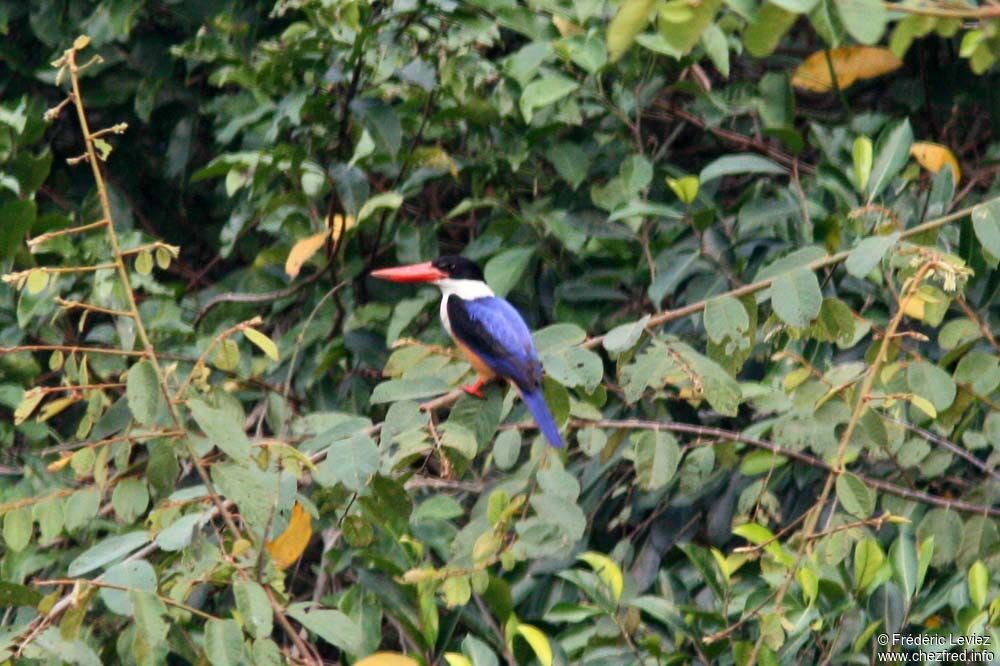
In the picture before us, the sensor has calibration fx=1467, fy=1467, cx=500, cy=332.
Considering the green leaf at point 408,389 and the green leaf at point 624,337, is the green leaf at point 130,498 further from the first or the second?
the green leaf at point 624,337

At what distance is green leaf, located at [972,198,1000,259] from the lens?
2588 millimetres

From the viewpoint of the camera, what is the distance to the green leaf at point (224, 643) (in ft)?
8.11

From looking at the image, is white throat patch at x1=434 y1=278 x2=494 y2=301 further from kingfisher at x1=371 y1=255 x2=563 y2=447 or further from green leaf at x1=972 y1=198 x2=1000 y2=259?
green leaf at x1=972 y1=198 x2=1000 y2=259

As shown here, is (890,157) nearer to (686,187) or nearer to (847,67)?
(686,187)

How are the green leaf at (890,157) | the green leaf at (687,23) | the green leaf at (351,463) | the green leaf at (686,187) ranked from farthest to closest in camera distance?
the green leaf at (686,187), the green leaf at (890,157), the green leaf at (351,463), the green leaf at (687,23)

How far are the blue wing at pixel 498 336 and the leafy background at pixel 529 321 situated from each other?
104mm

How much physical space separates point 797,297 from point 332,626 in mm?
1039

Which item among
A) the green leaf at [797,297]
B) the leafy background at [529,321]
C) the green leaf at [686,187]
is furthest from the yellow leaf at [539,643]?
the green leaf at [686,187]

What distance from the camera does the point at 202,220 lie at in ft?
15.8

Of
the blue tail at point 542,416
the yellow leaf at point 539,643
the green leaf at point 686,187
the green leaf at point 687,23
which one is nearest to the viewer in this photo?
the green leaf at point 687,23

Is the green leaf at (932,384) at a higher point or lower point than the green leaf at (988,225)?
lower

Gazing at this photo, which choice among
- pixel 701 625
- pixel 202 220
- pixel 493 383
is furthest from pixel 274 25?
pixel 701 625

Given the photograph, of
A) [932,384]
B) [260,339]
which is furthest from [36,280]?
[932,384]

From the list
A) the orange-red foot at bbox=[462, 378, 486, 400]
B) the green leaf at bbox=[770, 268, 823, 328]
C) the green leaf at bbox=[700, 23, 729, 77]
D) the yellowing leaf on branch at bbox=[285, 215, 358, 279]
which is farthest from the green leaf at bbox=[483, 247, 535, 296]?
the green leaf at bbox=[770, 268, 823, 328]
